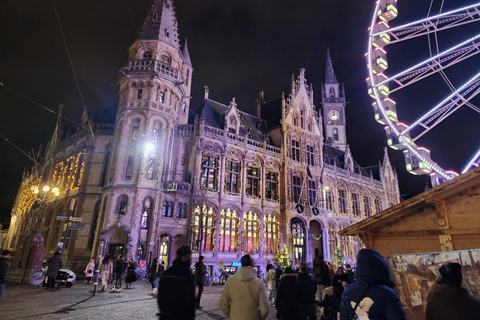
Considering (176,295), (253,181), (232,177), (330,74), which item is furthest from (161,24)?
(330,74)

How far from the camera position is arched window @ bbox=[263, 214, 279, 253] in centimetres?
2723

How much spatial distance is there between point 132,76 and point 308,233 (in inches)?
894

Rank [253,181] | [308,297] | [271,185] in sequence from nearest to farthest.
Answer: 1. [308,297]
2. [253,181]
3. [271,185]

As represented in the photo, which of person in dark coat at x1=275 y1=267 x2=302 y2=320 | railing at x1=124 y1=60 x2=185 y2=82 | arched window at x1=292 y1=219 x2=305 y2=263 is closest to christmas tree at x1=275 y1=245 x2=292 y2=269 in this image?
arched window at x1=292 y1=219 x2=305 y2=263

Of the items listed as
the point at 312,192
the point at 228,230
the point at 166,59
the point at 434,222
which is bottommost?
the point at 434,222

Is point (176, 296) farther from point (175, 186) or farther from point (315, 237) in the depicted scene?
point (315, 237)

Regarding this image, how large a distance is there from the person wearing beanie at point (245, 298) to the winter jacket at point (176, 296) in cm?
47

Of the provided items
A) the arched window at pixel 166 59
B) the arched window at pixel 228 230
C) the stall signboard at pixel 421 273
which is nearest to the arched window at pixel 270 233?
the arched window at pixel 228 230

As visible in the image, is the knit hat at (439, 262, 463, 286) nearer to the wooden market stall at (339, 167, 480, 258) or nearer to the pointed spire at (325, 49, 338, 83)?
the wooden market stall at (339, 167, 480, 258)

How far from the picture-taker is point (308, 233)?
97.3 ft

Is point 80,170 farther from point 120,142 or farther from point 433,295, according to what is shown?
point 433,295

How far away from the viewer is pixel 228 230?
25.5m

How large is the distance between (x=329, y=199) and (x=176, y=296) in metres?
32.9

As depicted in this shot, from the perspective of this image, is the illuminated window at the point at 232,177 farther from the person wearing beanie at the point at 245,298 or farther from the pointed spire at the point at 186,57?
the person wearing beanie at the point at 245,298
